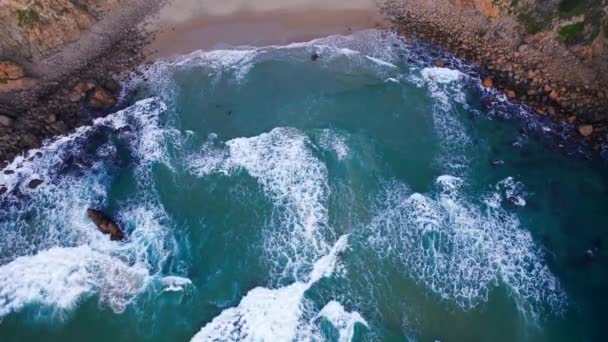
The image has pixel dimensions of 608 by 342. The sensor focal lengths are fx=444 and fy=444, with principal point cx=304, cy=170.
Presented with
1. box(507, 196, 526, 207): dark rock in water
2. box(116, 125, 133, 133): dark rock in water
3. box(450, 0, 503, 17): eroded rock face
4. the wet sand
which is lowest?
box(507, 196, 526, 207): dark rock in water

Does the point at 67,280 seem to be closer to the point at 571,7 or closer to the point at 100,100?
the point at 100,100

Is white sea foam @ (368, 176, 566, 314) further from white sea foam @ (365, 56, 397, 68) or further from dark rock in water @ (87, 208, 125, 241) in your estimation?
dark rock in water @ (87, 208, 125, 241)

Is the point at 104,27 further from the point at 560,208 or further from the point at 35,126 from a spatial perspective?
the point at 560,208

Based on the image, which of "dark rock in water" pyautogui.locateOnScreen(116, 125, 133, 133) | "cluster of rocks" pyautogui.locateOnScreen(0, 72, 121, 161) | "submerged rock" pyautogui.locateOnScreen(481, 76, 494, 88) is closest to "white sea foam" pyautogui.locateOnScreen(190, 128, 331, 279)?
"dark rock in water" pyautogui.locateOnScreen(116, 125, 133, 133)

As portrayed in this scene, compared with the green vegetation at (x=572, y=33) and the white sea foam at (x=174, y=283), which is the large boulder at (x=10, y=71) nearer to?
the white sea foam at (x=174, y=283)

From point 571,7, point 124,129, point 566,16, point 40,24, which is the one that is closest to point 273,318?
point 124,129

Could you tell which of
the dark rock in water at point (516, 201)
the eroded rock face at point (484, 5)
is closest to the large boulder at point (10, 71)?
the eroded rock face at point (484, 5)
